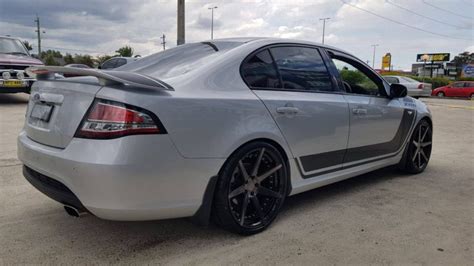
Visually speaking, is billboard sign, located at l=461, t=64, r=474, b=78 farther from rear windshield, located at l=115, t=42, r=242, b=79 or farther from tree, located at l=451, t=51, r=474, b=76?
rear windshield, located at l=115, t=42, r=242, b=79

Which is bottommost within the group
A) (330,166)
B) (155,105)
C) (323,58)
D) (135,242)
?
(135,242)

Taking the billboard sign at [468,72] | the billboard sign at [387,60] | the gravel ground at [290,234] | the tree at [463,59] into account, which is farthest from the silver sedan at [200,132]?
the tree at [463,59]

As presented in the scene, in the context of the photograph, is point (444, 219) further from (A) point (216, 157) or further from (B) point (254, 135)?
(A) point (216, 157)

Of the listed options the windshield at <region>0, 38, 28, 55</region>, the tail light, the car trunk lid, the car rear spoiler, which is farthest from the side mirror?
the windshield at <region>0, 38, 28, 55</region>

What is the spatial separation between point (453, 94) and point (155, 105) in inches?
1247

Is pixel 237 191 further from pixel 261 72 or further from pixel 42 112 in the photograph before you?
pixel 42 112

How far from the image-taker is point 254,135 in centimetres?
292

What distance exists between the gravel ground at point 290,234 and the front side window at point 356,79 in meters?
1.06

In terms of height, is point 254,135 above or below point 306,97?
below

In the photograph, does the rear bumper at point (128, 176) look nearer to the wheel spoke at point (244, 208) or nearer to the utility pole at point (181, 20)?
the wheel spoke at point (244, 208)

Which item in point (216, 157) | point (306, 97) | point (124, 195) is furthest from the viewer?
point (306, 97)

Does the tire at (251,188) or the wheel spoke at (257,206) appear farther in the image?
the wheel spoke at (257,206)

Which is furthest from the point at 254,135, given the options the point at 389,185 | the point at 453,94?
the point at 453,94

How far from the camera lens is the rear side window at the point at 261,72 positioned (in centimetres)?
308
